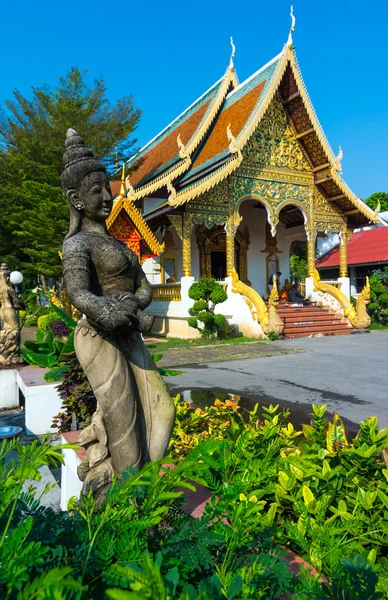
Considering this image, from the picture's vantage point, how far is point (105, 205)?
1.99 meters

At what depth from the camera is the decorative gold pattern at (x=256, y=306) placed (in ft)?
38.5

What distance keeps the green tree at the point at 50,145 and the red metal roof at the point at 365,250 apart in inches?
529

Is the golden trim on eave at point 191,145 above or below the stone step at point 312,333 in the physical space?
above

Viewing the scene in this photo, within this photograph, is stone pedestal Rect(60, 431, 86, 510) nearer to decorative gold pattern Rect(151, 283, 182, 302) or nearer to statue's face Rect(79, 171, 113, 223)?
statue's face Rect(79, 171, 113, 223)

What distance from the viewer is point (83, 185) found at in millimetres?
1941

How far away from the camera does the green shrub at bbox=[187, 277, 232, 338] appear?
11.6m

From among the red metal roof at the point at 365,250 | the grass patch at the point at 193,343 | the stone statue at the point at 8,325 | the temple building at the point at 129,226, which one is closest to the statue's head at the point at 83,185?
the stone statue at the point at 8,325

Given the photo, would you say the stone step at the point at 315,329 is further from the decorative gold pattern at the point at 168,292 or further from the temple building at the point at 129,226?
the temple building at the point at 129,226

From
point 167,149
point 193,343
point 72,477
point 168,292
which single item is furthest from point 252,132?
point 72,477

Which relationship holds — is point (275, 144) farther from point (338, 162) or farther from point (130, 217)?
point (130, 217)

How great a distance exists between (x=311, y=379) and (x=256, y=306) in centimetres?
570

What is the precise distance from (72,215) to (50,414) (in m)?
2.91

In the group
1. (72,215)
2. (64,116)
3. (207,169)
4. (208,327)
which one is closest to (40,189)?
(64,116)

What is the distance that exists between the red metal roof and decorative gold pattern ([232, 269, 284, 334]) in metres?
11.0
